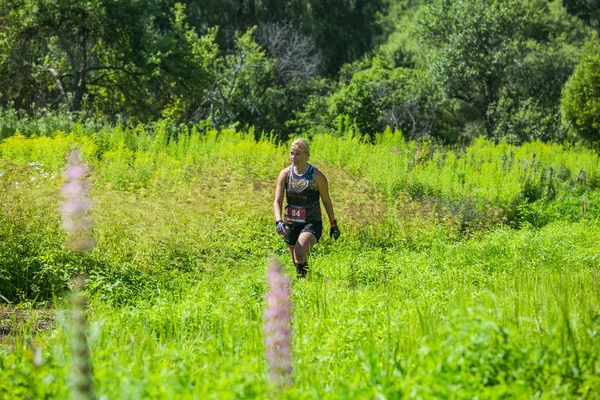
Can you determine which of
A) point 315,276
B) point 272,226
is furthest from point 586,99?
point 315,276

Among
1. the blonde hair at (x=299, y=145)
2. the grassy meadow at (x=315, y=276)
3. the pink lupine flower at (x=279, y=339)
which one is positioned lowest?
the grassy meadow at (x=315, y=276)

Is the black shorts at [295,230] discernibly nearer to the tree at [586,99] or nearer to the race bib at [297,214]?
the race bib at [297,214]

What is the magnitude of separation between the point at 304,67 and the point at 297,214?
2260 centimetres

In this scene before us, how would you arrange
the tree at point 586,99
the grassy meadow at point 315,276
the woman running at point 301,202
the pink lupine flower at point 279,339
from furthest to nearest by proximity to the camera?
the tree at point 586,99, the woman running at point 301,202, the grassy meadow at point 315,276, the pink lupine flower at point 279,339

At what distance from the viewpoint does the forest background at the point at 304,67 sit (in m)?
20.1

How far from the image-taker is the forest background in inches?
791

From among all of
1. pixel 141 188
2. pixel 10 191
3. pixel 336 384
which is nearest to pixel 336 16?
pixel 141 188

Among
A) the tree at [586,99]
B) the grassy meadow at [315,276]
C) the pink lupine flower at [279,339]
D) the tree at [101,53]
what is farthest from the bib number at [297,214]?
the tree at [586,99]

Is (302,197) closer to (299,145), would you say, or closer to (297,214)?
(297,214)

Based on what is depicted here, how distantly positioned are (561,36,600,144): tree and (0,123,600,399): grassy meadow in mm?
5760

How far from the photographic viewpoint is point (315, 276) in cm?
702

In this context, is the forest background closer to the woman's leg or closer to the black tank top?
the black tank top

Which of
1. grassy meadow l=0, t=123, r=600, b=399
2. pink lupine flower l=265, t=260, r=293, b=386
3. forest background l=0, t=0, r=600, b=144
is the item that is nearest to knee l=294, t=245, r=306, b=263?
grassy meadow l=0, t=123, r=600, b=399

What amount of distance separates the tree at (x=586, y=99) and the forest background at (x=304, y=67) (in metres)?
0.05
